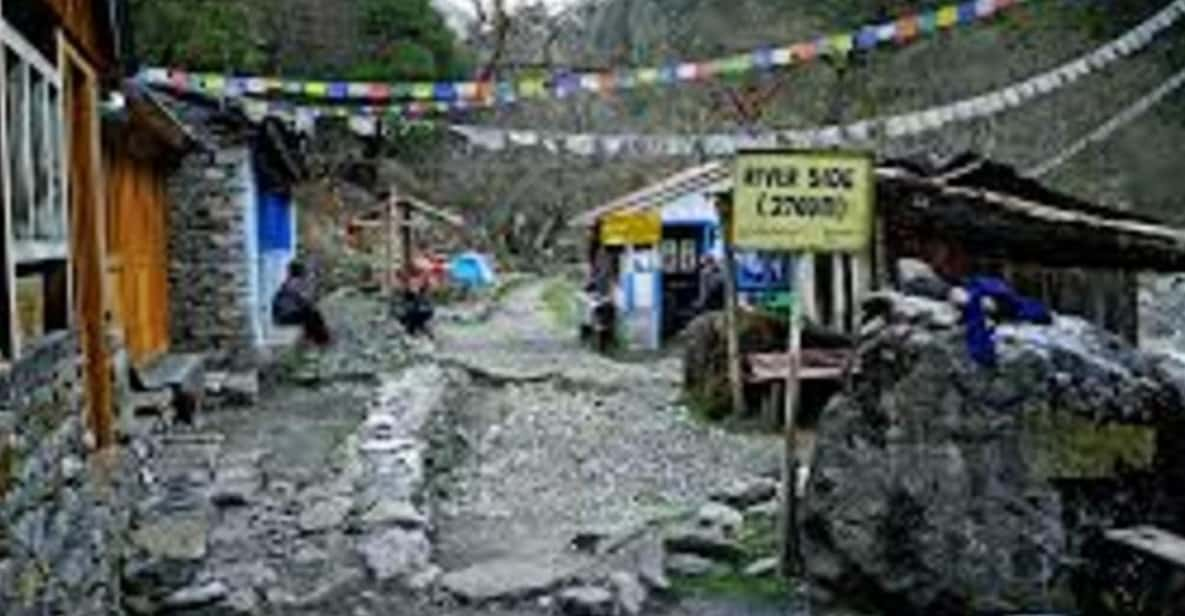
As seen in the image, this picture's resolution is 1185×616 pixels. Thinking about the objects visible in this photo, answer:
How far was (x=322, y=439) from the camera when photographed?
15.2 m

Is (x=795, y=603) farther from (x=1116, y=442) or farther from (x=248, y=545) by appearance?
(x=248, y=545)

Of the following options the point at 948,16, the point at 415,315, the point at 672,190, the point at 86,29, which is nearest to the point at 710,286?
the point at 672,190

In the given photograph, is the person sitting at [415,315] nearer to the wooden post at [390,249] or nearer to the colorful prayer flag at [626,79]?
the wooden post at [390,249]

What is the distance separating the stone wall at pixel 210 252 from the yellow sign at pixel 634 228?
8383mm

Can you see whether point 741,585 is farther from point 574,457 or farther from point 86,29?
point 574,457

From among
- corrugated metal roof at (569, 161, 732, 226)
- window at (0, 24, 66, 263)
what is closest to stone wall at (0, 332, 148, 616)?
window at (0, 24, 66, 263)

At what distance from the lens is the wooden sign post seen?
389 inches

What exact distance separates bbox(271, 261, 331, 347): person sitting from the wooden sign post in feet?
44.4

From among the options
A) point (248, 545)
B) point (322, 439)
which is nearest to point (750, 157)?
point (248, 545)

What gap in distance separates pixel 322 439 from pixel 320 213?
23877 millimetres

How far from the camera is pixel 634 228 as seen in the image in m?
26.4

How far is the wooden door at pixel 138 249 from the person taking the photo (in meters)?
14.8

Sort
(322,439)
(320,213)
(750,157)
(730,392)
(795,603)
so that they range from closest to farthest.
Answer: (795,603), (750,157), (322,439), (730,392), (320,213)

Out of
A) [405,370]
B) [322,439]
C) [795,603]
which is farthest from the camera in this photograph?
[405,370]
